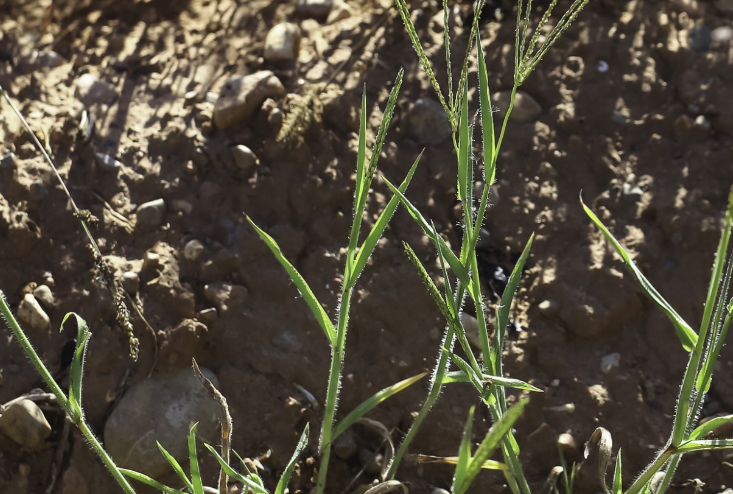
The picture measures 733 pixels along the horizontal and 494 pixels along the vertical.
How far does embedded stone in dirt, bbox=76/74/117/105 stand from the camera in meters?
2.22

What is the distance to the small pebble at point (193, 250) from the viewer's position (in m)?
A: 1.96

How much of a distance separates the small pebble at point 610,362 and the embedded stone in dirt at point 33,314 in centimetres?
130

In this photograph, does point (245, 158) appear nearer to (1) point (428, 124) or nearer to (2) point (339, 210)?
(2) point (339, 210)

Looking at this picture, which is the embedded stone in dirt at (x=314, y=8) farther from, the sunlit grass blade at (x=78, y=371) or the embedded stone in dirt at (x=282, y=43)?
the sunlit grass blade at (x=78, y=371)

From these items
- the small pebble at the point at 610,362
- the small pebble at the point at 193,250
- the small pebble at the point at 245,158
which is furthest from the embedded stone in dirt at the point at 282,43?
the small pebble at the point at 610,362

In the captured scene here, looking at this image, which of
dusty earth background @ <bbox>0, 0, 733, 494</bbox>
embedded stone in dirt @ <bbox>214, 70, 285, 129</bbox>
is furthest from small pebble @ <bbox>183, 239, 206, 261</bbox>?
embedded stone in dirt @ <bbox>214, 70, 285, 129</bbox>

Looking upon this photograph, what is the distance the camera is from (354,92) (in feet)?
7.43

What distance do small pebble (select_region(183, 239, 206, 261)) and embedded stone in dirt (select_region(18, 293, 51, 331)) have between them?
0.35 meters

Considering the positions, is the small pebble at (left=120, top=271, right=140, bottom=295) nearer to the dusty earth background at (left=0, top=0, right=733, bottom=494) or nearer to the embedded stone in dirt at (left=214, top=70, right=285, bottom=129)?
the dusty earth background at (left=0, top=0, right=733, bottom=494)

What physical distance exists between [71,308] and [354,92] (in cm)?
95

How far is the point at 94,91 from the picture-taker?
2.24m

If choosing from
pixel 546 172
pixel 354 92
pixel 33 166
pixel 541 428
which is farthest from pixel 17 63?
pixel 541 428

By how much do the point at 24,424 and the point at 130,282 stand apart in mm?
385

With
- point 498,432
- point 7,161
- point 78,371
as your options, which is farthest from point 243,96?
point 498,432
